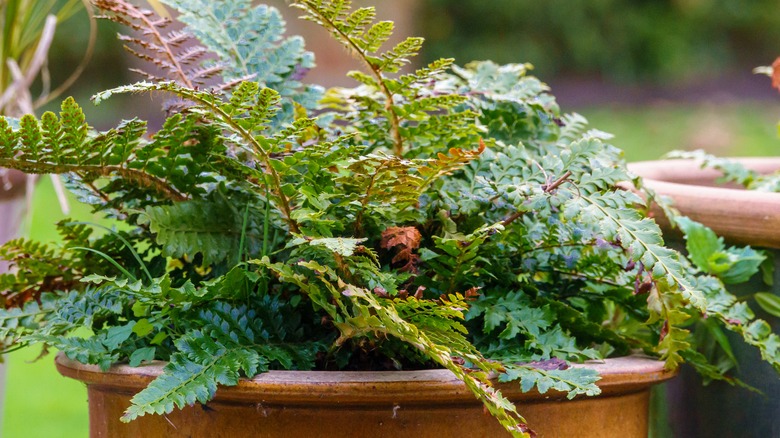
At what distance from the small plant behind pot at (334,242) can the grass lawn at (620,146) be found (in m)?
1.92

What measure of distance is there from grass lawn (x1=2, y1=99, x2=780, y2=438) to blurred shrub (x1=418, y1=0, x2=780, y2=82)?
0.57 metres

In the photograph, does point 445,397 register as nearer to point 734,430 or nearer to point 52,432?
point 734,430

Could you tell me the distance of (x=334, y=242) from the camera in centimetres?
91

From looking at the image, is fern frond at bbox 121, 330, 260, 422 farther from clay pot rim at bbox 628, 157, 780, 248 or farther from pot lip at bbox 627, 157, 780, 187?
pot lip at bbox 627, 157, 780, 187

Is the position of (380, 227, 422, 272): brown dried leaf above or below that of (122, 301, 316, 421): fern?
above

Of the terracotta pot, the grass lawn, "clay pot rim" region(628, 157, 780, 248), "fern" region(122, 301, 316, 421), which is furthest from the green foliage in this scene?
the grass lawn

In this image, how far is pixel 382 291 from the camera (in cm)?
95

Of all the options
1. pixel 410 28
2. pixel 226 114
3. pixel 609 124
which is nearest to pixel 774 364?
pixel 226 114

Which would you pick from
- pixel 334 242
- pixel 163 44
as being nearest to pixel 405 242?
pixel 334 242

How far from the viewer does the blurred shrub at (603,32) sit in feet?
25.1

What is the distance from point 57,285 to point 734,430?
944mm

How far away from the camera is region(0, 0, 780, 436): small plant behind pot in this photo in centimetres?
96

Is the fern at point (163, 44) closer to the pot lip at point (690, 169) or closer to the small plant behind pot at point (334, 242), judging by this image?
the small plant behind pot at point (334, 242)

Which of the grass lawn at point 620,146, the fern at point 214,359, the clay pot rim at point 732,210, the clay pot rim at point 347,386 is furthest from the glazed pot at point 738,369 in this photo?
the grass lawn at point 620,146
